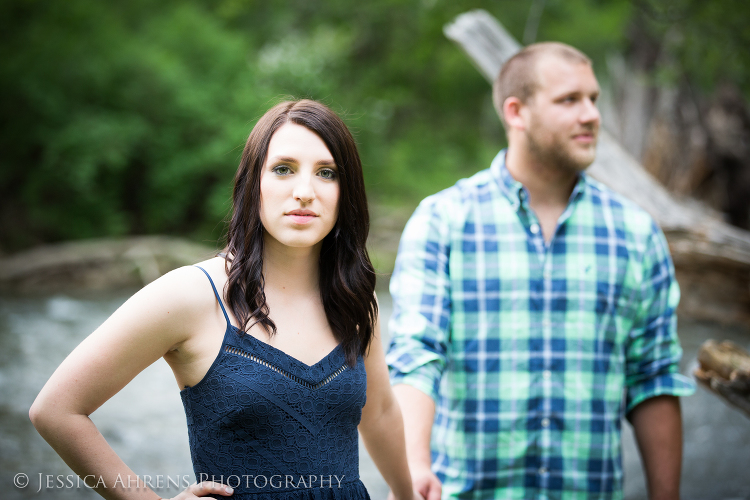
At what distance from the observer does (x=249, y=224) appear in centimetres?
146

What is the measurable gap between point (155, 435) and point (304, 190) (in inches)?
174

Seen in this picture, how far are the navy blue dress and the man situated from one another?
66cm

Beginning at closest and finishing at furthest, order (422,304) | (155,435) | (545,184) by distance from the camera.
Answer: (422,304) < (545,184) < (155,435)

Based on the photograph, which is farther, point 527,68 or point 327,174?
point 527,68

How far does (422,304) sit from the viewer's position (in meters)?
2.17

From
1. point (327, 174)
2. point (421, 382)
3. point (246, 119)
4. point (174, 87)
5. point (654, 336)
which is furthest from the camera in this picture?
point (246, 119)

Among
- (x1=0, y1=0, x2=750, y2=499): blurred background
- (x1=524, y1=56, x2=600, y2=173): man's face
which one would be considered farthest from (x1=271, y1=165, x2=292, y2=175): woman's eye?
(x1=524, y1=56, x2=600, y2=173): man's face

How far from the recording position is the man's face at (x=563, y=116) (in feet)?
7.65

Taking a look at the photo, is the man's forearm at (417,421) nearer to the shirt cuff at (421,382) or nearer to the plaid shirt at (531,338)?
the shirt cuff at (421,382)

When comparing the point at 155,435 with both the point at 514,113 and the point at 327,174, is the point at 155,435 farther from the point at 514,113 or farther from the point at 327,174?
the point at 327,174

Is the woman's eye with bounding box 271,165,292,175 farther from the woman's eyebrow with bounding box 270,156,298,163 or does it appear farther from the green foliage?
the green foliage

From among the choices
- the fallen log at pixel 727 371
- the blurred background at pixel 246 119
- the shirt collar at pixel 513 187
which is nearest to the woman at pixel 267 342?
the blurred background at pixel 246 119

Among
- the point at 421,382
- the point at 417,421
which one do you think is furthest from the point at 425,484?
the point at 421,382

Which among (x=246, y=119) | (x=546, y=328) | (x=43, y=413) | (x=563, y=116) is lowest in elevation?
(x=43, y=413)
